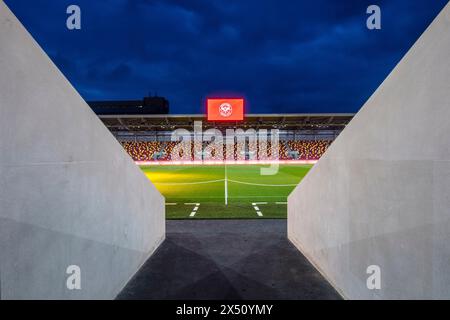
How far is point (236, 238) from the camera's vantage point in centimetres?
605

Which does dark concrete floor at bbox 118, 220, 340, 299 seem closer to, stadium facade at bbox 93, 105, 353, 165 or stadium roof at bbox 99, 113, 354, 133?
stadium roof at bbox 99, 113, 354, 133

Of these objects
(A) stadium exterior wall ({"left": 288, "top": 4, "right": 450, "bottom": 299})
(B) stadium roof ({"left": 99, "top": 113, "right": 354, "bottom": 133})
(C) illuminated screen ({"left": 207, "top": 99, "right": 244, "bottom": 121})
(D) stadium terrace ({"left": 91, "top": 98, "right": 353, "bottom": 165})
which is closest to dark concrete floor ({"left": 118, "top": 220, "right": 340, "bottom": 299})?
(A) stadium exterior wall ({"left": 288, "top": 4, "right": 450, "bottom": 299})

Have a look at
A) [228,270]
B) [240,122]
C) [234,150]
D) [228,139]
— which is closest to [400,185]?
[228,270]

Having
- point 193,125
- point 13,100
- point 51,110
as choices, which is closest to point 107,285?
point 51,110

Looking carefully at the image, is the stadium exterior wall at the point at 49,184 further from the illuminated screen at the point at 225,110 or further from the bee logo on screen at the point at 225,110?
the bee logo on screen at the point at 225,110

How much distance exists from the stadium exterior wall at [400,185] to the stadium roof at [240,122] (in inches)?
1440

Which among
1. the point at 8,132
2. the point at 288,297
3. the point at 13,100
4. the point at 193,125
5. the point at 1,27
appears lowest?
the point at 288,297

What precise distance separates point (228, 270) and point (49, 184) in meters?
2.95

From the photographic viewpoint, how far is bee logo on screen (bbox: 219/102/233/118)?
39.6 m

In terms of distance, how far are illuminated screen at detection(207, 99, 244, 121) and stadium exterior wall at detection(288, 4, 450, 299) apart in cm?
3634
